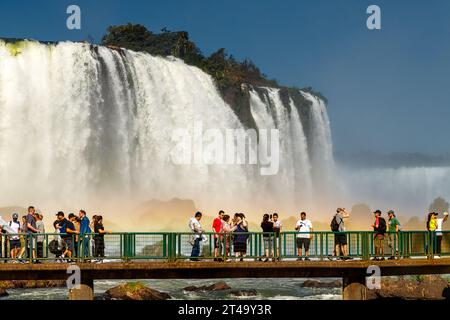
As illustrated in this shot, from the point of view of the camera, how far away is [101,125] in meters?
53.8

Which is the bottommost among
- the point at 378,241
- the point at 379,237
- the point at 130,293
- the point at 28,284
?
the point at 130,293

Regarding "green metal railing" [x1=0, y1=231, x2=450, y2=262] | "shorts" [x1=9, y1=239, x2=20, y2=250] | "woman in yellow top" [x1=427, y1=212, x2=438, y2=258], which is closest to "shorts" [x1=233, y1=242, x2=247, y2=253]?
"green metal railing" [x1=0, y1=231, x2=450, y2=262]

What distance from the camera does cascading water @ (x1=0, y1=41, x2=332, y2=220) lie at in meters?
50.7

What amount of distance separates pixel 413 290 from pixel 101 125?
67.8ft

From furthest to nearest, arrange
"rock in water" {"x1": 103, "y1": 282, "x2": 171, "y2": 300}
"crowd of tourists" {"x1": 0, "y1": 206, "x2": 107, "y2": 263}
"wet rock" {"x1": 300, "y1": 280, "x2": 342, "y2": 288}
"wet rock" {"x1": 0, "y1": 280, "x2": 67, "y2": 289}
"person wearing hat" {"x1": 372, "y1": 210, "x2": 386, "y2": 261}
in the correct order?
"wet rock" {"x1": 300, "y1": 280, "x2": 342, "y2": 288} → "wet rock" {"x1": 0, "y1": 280, "x2": 67, "y2": 289} → "rock in water" {"x1": 103, "y1": 282, "x2": 171, "y2": 300} → "person wearing hat" {"x1": 372, "y1": 210, "x2": 386, "y2": 261} → "crowd of tourists" {"x1": 0, "y1": 206, "x2": 107, "y2": 263}

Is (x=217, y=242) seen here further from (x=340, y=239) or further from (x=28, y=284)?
(x=28, y=284)

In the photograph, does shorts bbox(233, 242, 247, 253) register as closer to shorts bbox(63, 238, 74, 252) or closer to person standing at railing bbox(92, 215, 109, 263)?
person standing at railing bbox(92, 215, 109, 263)

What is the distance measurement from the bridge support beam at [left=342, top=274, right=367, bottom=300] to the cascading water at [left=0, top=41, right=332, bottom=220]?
2769 cm

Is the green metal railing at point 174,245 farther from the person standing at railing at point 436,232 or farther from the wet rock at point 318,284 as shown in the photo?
the wet rock at point 318,284

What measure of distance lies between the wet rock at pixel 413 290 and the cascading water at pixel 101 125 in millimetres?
18240

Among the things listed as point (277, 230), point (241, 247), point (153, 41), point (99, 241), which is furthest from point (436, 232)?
point (153, 41)

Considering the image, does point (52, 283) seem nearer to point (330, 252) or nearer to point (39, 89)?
point (39, 89)

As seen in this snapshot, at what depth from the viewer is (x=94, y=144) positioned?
53500 millimetres
